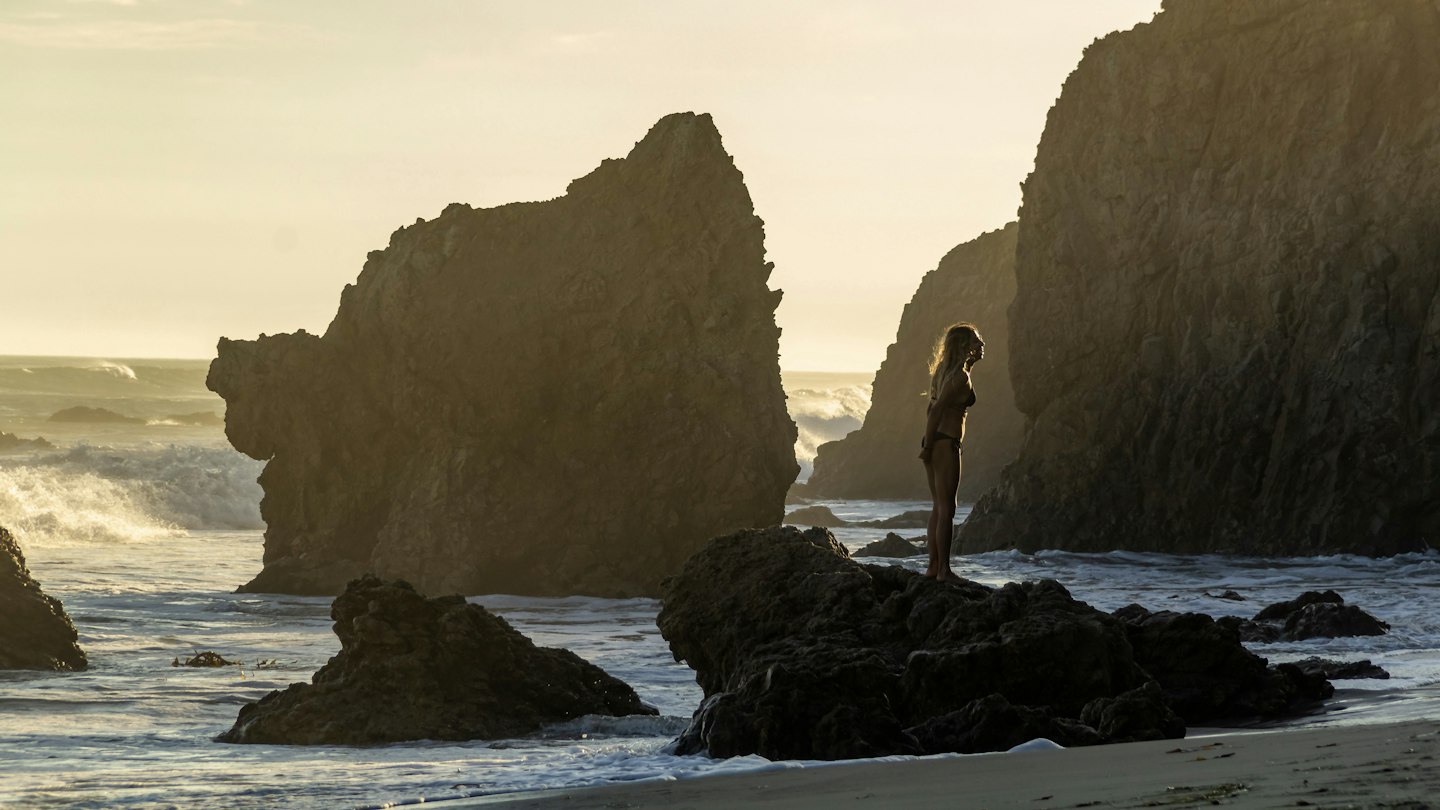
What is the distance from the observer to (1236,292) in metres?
32.5

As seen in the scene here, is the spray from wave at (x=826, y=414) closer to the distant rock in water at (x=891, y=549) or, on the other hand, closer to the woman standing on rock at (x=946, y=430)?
the distant rock in water at (x=891, y=549)

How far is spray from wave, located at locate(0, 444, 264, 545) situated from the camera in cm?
3594

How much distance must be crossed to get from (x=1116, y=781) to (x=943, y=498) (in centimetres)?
459

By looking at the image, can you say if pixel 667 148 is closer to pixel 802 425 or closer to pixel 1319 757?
pixel 1319 757

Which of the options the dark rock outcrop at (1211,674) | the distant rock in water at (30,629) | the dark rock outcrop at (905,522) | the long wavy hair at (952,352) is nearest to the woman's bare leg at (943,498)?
the long wavy hair at (952,352)

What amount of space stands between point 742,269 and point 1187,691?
744 inches

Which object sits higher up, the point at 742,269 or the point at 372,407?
the point at 742,269

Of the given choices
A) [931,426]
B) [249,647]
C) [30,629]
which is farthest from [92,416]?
[931,426]

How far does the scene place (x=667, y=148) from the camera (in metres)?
28.9

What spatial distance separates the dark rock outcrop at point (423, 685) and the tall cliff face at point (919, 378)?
52.6 meters

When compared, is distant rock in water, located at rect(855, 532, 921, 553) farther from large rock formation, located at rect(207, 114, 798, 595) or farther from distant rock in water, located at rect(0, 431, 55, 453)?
distant rock in water, located at rect(0, 431, 55, 453)

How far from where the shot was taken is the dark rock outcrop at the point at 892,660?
27.6 feet

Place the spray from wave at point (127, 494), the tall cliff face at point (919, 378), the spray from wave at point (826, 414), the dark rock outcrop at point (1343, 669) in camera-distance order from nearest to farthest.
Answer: the dark rock outcrop at point (1343, 669) → the spray from wave at point (127, 494) → the tall cliff face at point (919, 378) → the spray from wave at point (826, 414)

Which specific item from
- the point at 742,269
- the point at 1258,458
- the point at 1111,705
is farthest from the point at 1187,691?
the point at 1258,458
